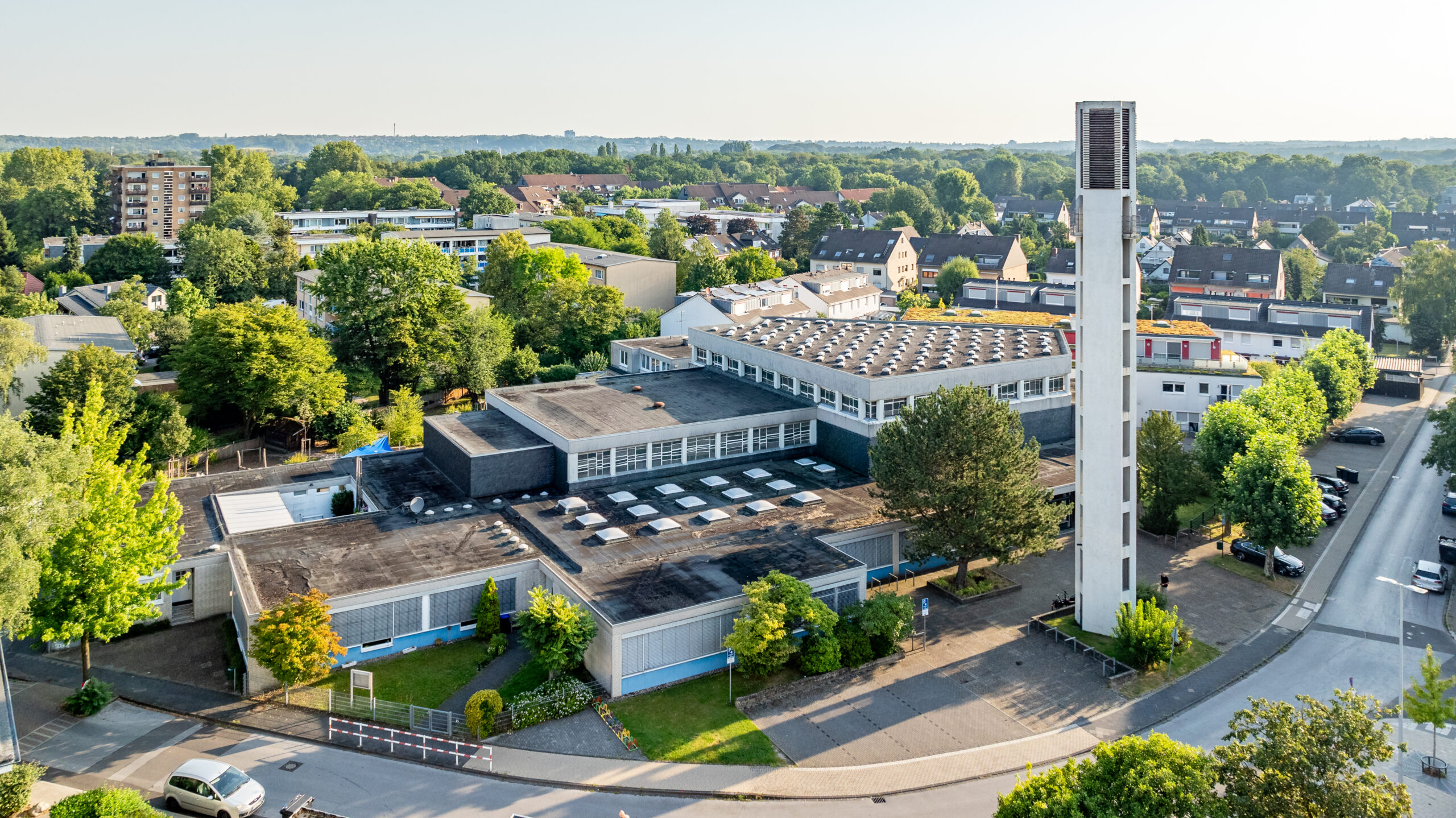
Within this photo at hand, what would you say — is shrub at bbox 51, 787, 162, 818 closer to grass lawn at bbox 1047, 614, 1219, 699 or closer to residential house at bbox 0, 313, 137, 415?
grass lawn at bbox 1047, 614, 1219, 699

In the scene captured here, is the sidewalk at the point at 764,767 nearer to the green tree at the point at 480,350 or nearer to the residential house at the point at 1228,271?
the green tree at the point at 480,350

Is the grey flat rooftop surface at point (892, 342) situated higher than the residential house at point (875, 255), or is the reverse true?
the residential house at point (875, 255)

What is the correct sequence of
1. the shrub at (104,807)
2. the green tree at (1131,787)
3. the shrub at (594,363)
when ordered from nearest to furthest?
the green tree at (1131,787) < the shrub at (104,807) < the shrub at (594,363)

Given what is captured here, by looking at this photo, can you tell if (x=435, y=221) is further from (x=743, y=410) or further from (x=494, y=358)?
(x=743, y=410)

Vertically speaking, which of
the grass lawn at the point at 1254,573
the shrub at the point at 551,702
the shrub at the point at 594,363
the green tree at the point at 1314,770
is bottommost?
the shrub at the point at 551,702

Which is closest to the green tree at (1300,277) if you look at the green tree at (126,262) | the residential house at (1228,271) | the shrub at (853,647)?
the residential house at (1228,271)

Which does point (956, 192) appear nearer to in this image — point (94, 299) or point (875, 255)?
point (875, 255)

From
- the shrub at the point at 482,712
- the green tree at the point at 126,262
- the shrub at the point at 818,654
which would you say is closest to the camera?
the shrub at the point at 482,712
